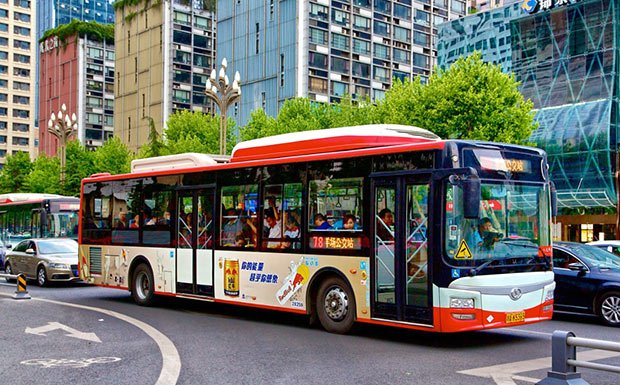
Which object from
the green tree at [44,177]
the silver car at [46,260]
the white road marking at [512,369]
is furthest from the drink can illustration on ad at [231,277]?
the green tree at [44,177]

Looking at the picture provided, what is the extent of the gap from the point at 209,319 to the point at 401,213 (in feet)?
16.5

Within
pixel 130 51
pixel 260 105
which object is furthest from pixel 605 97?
pixel 130 51

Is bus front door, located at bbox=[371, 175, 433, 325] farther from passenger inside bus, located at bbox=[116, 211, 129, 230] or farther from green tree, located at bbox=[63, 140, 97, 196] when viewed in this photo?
green tree, located at bbox=[63, 140, 97, 196]

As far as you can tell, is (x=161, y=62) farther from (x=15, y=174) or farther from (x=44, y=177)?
(x=44, y=177)

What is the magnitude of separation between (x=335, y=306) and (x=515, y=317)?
2879 mm

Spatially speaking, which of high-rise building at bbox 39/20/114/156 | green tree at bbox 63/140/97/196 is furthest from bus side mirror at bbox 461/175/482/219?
high-rise building at bbox 39/20/114/156

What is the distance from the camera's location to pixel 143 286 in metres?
17.2

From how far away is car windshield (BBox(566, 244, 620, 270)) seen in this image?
14562 mm

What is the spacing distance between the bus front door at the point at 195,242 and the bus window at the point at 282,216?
1.79 meters

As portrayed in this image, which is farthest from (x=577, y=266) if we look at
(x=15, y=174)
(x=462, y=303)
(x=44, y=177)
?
(x=15, y=174)

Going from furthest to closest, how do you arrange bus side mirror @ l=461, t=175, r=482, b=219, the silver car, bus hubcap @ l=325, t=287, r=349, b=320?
the silver car < bus hubcap @ l=325, t=287, r=349, b=320 < bus side mirror @ l=461, t=175, r=482, b=219

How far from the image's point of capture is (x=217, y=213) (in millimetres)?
14891

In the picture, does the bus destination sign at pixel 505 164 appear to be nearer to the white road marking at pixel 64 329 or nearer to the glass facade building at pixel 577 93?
the white road marking at pixel 64 329

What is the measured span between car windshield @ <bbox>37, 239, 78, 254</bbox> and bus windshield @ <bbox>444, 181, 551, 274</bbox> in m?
15.2
